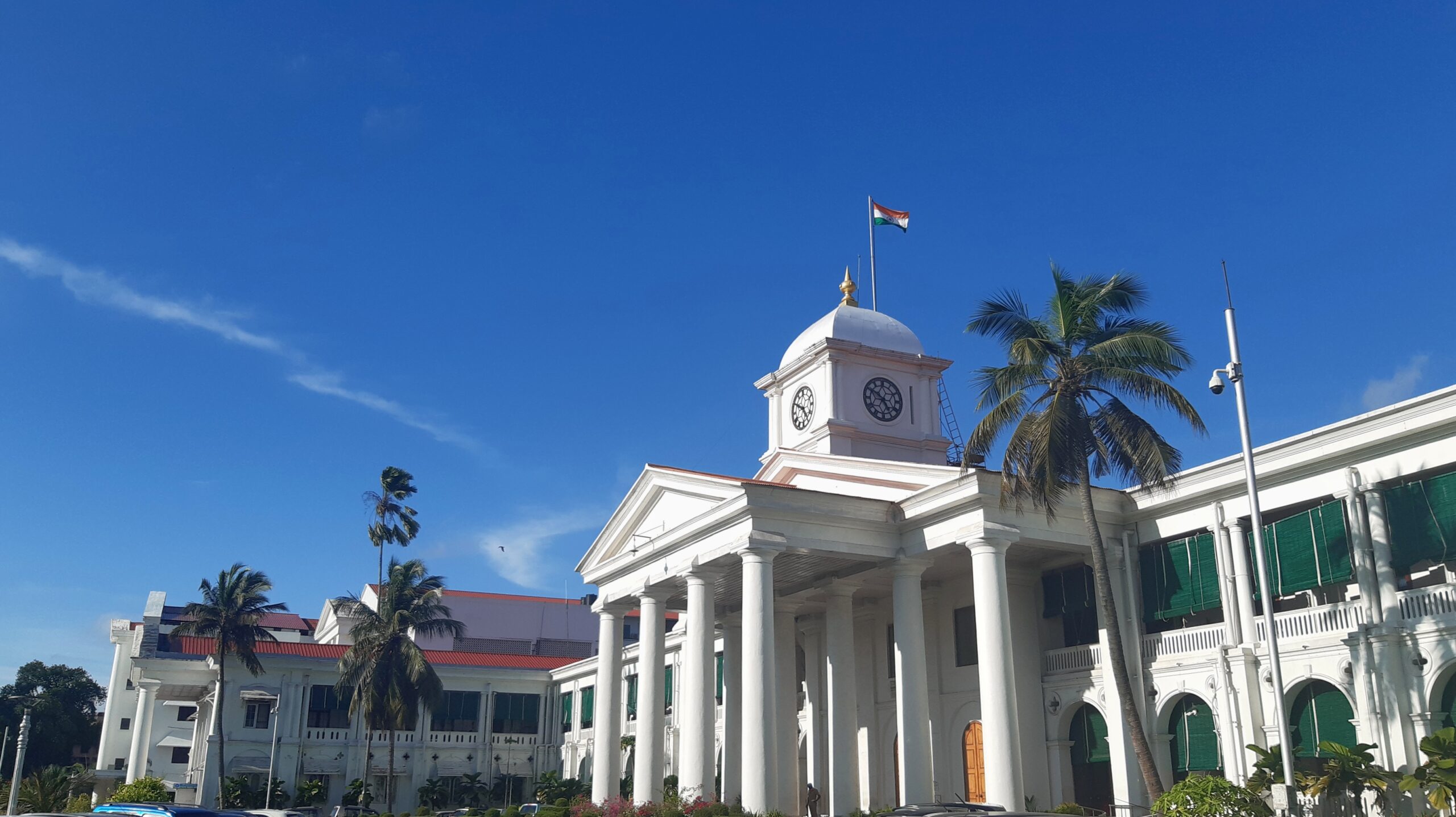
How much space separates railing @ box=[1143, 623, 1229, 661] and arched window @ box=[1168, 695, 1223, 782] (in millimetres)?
1075

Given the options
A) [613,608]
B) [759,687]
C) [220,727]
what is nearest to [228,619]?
[220,727]

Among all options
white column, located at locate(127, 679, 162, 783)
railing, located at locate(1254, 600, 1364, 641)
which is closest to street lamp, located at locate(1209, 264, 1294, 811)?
railing, located at locate(1254, 600, 1364, 641)

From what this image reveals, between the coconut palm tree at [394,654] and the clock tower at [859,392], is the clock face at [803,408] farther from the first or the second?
the coconut palm tree at [394,654]

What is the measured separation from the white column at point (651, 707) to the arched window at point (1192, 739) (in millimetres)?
13300

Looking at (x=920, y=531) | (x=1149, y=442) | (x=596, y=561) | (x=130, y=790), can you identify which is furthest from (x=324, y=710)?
(x=1149, y=442)

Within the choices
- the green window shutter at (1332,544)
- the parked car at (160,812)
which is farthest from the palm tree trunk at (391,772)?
the green window shutter at (1332,544)

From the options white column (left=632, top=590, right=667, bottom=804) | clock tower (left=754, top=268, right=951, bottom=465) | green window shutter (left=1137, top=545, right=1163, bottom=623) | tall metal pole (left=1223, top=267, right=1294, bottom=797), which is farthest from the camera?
clock tower (left=754, top=268, right=951, bottom=465)

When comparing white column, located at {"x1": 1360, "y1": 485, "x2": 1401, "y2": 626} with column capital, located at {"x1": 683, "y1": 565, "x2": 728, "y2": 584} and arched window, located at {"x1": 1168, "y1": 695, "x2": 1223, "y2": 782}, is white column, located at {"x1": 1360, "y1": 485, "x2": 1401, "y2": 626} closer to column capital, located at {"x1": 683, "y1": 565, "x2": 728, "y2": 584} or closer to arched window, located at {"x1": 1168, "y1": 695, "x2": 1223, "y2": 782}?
arched window, located at {"x1": 1168, "y1": 695, "x2": 1223, "y2": 782}

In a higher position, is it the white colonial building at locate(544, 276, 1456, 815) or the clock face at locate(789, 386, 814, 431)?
the clock face at locate(789, 386, 814, 431)

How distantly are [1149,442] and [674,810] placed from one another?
556 inches

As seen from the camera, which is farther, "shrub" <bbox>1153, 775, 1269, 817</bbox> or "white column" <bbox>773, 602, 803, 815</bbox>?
"white column" <bbox>773, 602, 803, 815</bbox>

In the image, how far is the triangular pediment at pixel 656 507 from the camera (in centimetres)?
3083

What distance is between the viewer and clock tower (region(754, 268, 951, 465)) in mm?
37906

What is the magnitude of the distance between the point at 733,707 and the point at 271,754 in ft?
79.5
